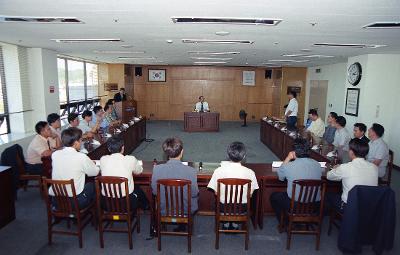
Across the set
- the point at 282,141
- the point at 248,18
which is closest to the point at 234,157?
the point at 248,18

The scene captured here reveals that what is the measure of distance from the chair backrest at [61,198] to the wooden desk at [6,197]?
3.25ft

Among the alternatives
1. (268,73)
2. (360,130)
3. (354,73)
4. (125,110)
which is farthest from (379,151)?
(268,73)

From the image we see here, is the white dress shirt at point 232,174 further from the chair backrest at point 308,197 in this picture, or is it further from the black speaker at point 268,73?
the black speaker at point 268,73

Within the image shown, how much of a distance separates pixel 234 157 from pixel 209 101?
1187 cm

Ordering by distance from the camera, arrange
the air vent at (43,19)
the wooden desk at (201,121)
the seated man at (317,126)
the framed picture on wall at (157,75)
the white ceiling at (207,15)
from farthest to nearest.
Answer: the framed picture on wall at (157,75)
the wooden desk at (201,121)
the seated man at (317,126)
the air vent at (43,19)
the white ceiling at (207,15)

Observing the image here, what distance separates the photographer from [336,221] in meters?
4.42

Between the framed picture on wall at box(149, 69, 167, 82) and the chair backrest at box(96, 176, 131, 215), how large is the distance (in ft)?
39.3

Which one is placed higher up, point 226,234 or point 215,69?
point 215,69

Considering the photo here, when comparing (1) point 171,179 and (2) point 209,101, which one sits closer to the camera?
(1) point 171,179

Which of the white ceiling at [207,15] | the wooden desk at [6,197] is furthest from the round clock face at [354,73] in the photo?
the wooden desk at [6,197]

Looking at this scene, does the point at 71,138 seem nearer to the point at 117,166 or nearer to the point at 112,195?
the point at 117,166

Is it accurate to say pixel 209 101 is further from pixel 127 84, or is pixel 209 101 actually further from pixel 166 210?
pixel 166 210

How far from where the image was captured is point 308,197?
3529 mm

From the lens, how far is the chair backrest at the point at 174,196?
3240 mm
